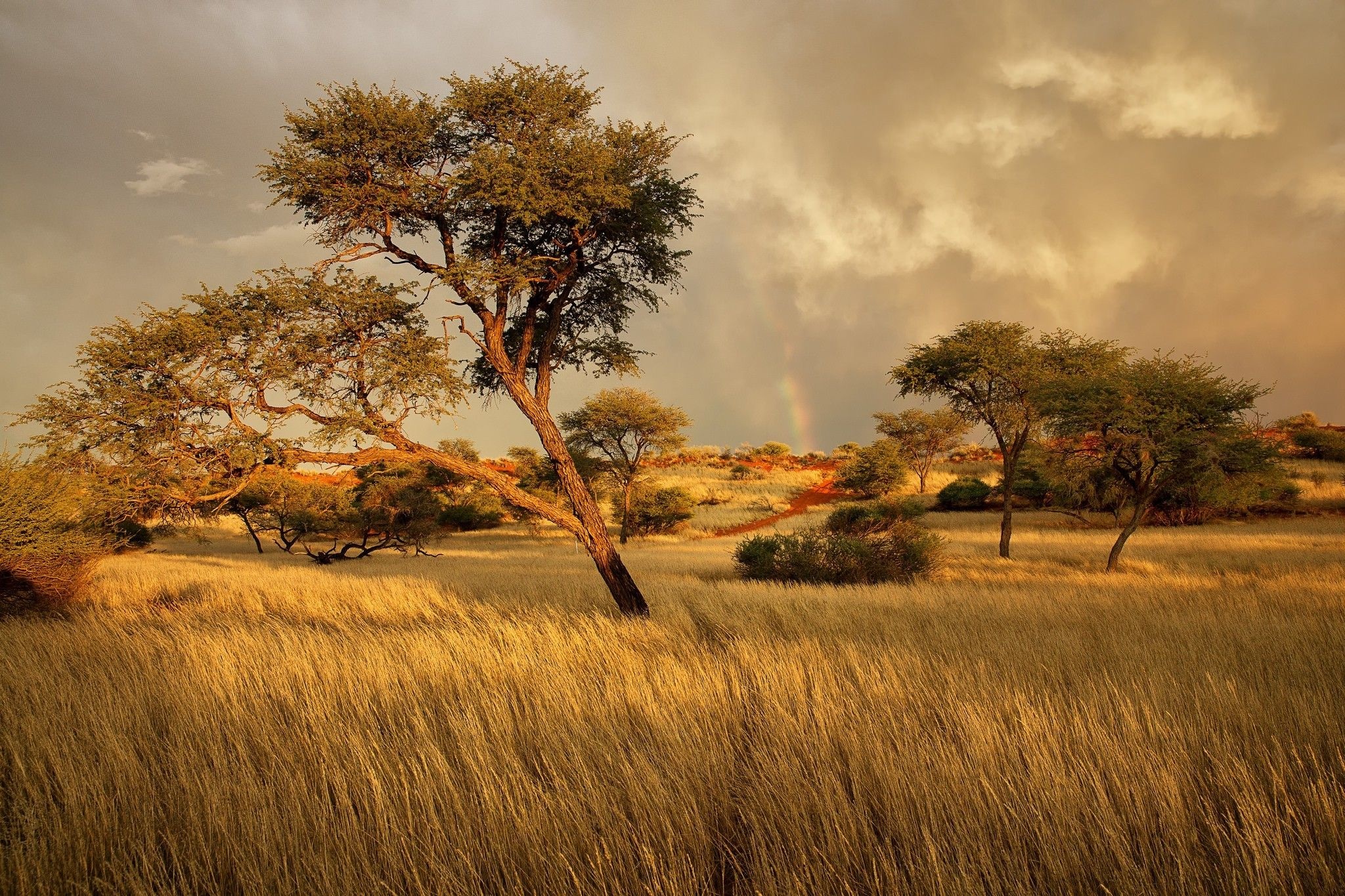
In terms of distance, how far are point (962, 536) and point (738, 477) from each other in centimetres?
4508

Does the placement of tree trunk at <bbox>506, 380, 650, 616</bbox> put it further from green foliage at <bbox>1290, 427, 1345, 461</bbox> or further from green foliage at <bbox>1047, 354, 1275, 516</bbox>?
green foliage at <bbox>1290, 427, 1345, 461</bbox>

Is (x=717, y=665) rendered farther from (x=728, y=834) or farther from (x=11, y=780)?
(x=11, y=780)

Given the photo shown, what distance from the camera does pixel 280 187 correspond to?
29.0 ft

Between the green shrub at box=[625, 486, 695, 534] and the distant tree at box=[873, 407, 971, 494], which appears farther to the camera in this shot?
the distant tree at box=[873, 407, 971, 494]

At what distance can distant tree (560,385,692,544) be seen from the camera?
122 ft

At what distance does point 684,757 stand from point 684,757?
1 cm

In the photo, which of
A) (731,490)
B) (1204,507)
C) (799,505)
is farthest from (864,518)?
(731,490)

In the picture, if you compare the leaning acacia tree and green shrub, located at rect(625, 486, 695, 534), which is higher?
the leaning acacia tree

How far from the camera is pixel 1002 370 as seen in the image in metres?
20.5

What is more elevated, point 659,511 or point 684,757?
point 659,511

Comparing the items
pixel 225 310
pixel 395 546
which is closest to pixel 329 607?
pixel 225 310

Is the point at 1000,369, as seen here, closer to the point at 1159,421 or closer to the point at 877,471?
the point at 1159,421

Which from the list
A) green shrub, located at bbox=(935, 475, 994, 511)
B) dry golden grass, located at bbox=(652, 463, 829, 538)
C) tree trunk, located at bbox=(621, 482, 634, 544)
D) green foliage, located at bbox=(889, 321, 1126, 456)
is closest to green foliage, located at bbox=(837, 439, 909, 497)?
dry golden grass, located at bbox=(652, 463, 829, 538)

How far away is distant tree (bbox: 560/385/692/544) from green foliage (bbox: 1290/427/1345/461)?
160ft
